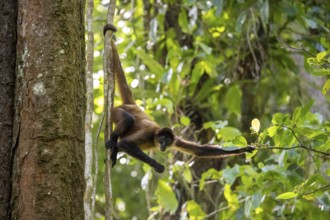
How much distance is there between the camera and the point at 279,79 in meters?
8.04

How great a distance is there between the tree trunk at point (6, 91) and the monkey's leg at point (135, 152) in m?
2.97

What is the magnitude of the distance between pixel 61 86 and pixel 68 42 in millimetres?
240

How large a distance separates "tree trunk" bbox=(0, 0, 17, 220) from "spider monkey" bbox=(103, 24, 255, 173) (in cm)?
279

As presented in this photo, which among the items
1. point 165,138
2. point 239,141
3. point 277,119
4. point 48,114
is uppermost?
point 48,114

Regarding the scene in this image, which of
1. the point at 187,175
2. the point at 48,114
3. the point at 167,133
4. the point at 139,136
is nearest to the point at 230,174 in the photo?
the point at 167,133

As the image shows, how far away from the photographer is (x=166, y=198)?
632 centimetres

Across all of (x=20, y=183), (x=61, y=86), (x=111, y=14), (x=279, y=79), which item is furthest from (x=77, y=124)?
(x=279, y=79)

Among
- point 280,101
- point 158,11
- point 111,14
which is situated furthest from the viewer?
point 280,101

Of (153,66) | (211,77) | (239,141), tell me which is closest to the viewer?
(239,141)

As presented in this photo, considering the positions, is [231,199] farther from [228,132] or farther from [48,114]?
[48,114]

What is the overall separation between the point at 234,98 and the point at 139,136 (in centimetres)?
182

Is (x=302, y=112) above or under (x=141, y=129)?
above

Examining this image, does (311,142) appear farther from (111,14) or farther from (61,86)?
(61,86)

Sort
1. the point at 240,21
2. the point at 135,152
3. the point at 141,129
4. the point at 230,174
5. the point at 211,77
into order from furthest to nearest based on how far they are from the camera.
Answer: the point at 211,77 < the point at 240,21 < the point at 141,129 < the point at 135,152 < the point at 230,174
